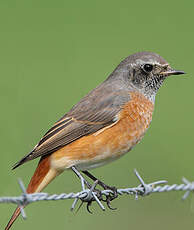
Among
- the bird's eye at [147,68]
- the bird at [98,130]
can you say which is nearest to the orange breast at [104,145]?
the bird at [98,130]

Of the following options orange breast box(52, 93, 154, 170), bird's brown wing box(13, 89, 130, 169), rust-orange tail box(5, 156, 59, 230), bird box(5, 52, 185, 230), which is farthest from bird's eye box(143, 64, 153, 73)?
rust-orange tail box(5, 156, 59, 230)

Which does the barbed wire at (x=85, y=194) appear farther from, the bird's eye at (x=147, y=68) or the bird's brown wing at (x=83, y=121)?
the bird's eye at (x=147, y=68)

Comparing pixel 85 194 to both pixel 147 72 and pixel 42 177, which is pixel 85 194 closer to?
pixel 42 177

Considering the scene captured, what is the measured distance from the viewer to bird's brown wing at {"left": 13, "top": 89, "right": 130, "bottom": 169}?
273 inches

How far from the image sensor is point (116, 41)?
13773mm

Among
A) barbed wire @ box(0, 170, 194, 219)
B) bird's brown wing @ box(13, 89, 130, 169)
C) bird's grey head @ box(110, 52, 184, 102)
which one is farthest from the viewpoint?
bird's grey head @ box(110, 52, 184, 102)

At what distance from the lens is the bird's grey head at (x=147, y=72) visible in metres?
7.49

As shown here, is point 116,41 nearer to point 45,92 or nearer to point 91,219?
point 45,92

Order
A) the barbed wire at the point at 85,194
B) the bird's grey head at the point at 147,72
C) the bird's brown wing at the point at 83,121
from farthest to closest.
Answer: the bird's grey head at the point at 147,72 < the bird's brown wing at the point at 83,121 < the barbed wire at the point at 85,194

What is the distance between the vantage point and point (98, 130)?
7.11 m

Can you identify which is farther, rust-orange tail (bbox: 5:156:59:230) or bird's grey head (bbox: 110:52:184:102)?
bird's grey head (bbox: 110:52:184:102)

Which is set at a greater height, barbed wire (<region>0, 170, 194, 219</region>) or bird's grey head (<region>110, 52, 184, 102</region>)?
bird's grey head (<region>110, 52, 184, 102</region>)

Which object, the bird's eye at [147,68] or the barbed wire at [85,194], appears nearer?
the barbed wire at [85,194]

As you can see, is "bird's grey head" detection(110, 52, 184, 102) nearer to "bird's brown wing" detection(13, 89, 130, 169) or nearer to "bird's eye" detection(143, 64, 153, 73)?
"bird's eye" detection(143, 64, 153, 73)
